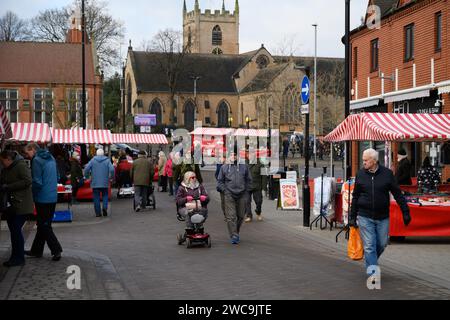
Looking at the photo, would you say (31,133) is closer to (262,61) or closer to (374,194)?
A: (374,194)

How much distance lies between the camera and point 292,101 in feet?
234

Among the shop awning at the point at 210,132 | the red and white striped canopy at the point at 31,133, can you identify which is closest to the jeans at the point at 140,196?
the red and white striped canopy at the point at 31,133

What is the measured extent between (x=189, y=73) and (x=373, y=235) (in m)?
92.5

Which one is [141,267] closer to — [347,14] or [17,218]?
[17,218]

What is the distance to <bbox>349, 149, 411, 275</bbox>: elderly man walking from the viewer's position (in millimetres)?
9539

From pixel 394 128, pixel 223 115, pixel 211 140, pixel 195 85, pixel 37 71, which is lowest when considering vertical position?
pixel 394 128

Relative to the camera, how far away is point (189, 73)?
331 ft

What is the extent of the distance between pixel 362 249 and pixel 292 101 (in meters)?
61.3

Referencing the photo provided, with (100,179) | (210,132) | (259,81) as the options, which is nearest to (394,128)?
(100,179)

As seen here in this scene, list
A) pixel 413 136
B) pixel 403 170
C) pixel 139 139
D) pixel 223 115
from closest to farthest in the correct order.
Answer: pixel 413 136 → pixel 403 170 → pixel 139 139 → pixel 223 115

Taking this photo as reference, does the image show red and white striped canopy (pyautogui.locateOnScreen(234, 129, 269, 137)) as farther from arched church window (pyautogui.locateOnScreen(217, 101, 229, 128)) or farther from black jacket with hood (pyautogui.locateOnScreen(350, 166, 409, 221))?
arched church window (pyautogui.locateOnScreen(217, 101, 229, 128))

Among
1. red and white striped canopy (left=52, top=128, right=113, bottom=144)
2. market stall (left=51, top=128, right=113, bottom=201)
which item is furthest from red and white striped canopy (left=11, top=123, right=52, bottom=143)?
red and white striped canopy (left=52, top=128, right=113, bottom=144)

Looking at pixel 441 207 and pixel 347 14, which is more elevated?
pixel 347 14
